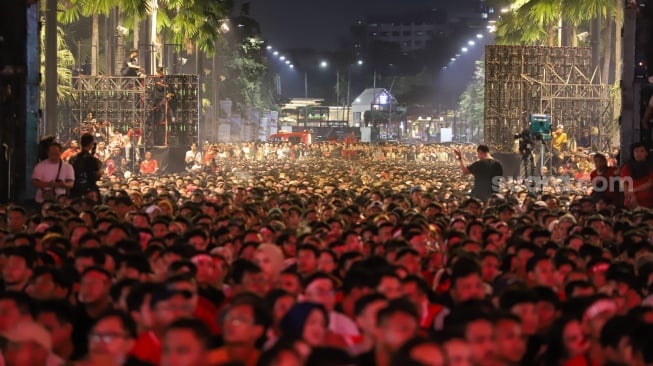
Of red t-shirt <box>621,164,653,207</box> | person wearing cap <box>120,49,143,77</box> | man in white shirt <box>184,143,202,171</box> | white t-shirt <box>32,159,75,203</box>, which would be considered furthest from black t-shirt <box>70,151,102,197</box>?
man in white shirt <box>184,143,202,171</box>

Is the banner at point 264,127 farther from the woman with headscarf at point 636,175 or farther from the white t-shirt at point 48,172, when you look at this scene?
the white t-shirt at point 48,172

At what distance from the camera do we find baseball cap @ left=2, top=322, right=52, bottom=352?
300 inches

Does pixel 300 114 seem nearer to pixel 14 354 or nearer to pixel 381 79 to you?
pixel 381 79

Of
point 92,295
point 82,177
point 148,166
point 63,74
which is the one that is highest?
point 63,74

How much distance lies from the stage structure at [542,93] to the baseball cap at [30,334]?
103 ft

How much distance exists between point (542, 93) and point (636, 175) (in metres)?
18.8

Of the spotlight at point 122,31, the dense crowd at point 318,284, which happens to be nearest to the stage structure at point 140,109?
the spotlight at point 122,31

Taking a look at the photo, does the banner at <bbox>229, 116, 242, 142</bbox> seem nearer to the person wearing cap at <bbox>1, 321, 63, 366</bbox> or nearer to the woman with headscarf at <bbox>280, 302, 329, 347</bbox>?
the woman with headscarf at <bbox>280, 302, 329, 347</bbox>

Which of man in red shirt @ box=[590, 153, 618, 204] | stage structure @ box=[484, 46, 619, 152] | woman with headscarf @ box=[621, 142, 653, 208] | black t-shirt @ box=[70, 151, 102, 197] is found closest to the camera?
woman with headscarf @ box=[621, 142, 653, 208]

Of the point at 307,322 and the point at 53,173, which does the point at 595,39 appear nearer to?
the point at 53,173

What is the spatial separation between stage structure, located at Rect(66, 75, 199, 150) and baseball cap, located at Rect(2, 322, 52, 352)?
100.0ft

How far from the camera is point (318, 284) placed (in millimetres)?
9555

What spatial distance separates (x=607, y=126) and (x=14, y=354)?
3512 centimetres

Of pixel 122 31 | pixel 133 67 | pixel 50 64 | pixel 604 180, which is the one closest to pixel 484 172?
pixel 604 180
